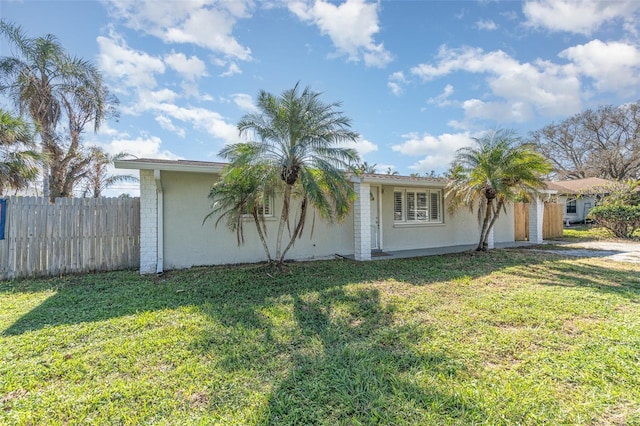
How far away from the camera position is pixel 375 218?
11688 mm

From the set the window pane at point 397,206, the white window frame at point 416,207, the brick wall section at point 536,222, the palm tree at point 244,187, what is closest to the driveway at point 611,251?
the brick wall section at point 536,222

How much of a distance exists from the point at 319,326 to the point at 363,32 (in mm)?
10107

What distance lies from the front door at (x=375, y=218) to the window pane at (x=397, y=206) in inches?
32.2

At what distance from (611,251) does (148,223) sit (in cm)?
1613

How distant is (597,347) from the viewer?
377 centimetres

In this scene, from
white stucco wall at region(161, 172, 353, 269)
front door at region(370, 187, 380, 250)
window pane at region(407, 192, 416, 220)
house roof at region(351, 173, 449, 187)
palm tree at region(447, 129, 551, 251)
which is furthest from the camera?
window pane at region(407, 192, 416, 220)

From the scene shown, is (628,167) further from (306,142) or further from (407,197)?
(306,142)

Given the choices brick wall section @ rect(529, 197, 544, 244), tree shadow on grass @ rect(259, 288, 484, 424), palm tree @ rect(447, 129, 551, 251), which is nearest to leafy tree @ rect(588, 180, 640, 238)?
brick wall section @ rect(529, 197, 544, 244)

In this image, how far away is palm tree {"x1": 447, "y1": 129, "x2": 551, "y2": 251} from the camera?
31.7 feet

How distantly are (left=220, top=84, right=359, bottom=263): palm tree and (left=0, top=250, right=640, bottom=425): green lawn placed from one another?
248 cm

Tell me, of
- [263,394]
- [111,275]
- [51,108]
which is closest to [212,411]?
[263,394]

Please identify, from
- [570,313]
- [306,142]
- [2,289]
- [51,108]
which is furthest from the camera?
[51,108]

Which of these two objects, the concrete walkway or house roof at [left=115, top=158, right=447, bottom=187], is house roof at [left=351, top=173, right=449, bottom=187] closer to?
house roof at [left=115, top=158, right=447, bottom=187]

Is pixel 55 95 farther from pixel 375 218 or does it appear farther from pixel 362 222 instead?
pixel 375 218
